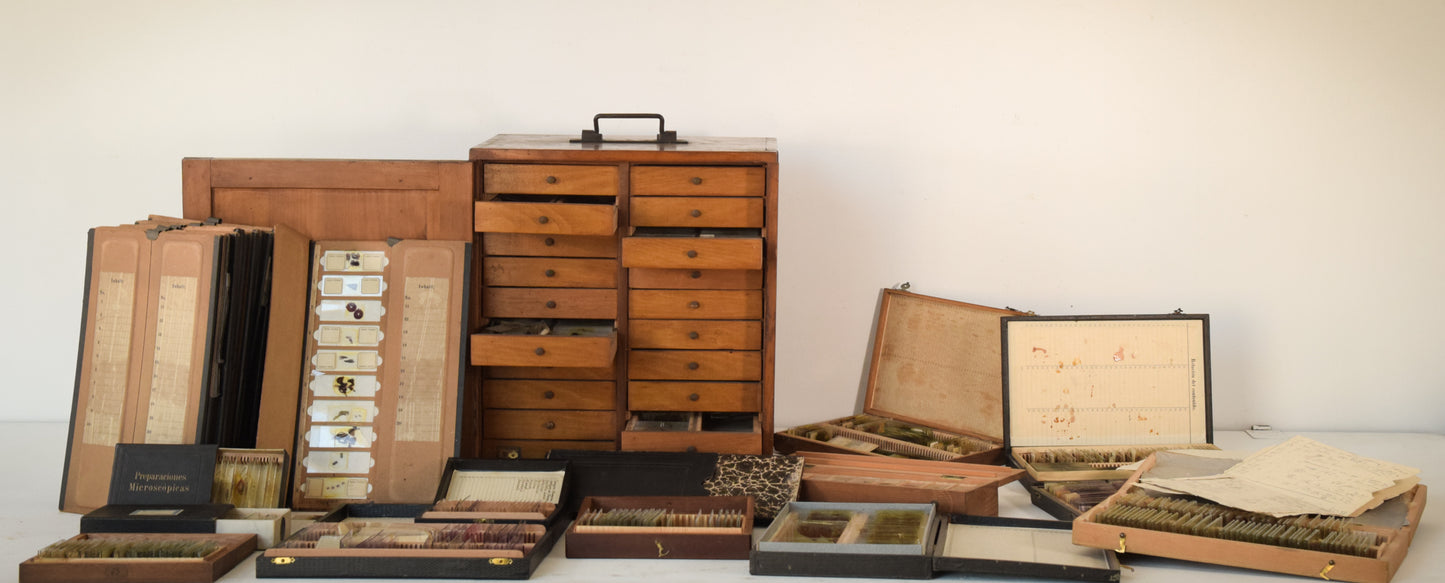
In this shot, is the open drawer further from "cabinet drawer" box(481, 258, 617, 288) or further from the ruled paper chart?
the ruled paper chart

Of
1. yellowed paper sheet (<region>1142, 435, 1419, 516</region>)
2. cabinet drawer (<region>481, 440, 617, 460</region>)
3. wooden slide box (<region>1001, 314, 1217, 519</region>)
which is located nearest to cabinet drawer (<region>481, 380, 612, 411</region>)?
cabinet drawer (<region>481, 440, 617, 460</region>)

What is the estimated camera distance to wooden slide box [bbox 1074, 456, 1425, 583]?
269 centimetres

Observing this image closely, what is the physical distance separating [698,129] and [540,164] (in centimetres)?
82

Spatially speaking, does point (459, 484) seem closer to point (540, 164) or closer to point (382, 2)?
point (540, 164)

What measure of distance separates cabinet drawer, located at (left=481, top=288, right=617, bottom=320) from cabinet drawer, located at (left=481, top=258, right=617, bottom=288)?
0.07ft

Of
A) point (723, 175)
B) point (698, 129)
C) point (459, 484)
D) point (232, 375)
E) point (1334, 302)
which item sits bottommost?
point (459, 484)

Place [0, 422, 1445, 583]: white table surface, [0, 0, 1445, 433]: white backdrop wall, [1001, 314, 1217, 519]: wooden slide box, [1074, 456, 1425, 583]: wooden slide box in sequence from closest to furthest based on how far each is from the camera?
[1074, 456, 1425, 583]: wooden slide box → [0, 422, 1445, 583]: white table surface → [1001, 314, 1217, 519]: wooden slide box → [0, 0, 1445, 433]: white backdrop wall

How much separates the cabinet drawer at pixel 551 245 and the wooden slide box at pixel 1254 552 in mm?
1660

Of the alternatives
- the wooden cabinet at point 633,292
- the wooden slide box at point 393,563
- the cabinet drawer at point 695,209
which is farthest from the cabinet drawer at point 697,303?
the wooden slide box at point 393,563

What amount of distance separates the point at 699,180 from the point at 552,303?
24.2 inches

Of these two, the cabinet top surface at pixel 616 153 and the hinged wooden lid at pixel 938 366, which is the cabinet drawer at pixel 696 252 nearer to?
the cabinet top surface at pixel 616 153

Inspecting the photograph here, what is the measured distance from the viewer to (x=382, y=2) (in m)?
4.25

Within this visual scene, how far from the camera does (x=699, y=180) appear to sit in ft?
11.8

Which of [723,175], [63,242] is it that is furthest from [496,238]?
[63,242]
